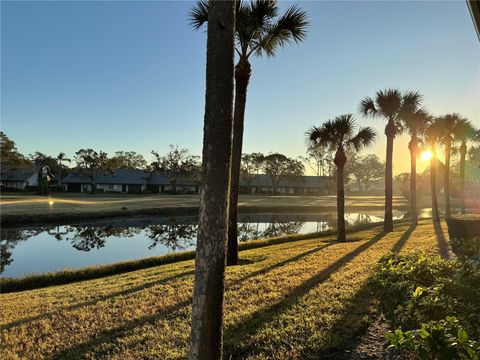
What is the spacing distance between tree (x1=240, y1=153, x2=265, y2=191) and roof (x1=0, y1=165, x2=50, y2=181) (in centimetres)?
4992

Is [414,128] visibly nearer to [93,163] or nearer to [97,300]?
[97,300]

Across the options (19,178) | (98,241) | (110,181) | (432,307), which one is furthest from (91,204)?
(432,307)

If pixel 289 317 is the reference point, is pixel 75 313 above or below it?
below

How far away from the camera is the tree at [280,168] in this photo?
289 feet

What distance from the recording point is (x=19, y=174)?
7931 centimetres

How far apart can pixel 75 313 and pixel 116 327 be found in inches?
62.3

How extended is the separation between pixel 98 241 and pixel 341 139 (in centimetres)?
1810

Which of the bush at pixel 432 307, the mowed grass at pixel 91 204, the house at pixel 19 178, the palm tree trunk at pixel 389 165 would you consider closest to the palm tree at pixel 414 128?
the palm tree trunk at pixel 389 165

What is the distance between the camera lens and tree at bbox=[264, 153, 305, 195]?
88125mm

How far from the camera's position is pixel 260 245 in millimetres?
19062

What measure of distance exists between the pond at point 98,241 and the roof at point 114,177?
1825 inches

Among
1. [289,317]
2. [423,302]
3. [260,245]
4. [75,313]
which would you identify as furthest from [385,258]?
[260,245]

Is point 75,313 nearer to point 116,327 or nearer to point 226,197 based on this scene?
point 116,327

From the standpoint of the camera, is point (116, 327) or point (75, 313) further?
point (75, 313)
